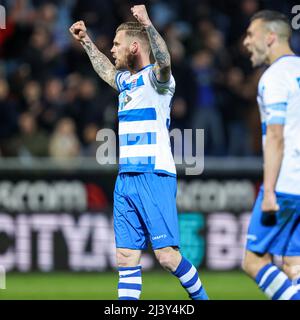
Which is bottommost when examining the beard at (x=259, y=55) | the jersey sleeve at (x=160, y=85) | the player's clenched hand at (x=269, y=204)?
the player's clenched hand at (x=269, y=204)

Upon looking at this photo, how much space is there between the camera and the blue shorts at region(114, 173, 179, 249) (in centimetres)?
707

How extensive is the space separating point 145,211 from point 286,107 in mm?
1258

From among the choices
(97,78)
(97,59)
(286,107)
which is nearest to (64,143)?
(97,78)

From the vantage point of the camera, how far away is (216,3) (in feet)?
51.4

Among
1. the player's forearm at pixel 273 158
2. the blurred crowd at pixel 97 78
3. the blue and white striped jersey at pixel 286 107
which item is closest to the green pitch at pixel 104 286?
the blurred crowd at pixel 97 78

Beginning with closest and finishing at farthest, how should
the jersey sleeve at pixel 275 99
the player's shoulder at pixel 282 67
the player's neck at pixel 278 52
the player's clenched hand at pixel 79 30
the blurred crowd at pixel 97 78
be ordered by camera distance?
1. the jersey sleeve at pixel 275 99
2. the player's shoulder at pixel 282 67
3. the player's neck at pixel 278 52
4. the player's clenched hand at pixel 79 30
5. the blurred crowd at pixel 97 78

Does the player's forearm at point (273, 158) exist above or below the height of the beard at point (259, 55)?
below

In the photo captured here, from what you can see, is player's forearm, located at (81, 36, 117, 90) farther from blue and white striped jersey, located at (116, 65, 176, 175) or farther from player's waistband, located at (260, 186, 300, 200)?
player's waistband, located at (260, 186, 300, 200)

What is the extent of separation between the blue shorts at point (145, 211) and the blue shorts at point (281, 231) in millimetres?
594

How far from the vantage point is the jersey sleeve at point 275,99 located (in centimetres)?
682

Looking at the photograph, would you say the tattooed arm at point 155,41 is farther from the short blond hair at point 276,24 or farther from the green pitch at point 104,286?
the green pitch at point 104,286

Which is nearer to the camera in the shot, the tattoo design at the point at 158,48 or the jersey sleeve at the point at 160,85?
the tattoo design at the point at 158,48

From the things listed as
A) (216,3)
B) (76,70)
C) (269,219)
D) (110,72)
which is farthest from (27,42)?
(269,219)

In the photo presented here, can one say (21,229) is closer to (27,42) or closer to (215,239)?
(215,239)
